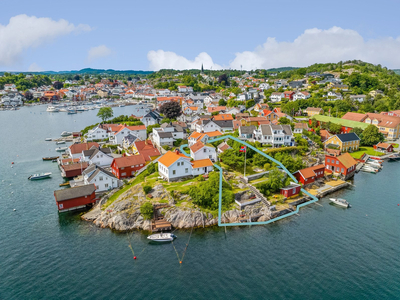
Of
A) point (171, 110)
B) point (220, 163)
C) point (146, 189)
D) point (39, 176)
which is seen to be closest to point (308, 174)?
point (220, 163)

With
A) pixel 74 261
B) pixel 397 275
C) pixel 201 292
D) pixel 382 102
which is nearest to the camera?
pixel 201 292

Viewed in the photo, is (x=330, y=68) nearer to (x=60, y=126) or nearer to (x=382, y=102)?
(x=382, y=102)

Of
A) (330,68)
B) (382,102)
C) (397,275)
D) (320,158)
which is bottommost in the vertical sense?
(397,275)

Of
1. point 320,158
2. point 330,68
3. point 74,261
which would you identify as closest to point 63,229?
point 74,261

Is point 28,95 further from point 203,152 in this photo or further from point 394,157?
point 394,157

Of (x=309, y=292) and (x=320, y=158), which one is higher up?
(x=320, y=158)

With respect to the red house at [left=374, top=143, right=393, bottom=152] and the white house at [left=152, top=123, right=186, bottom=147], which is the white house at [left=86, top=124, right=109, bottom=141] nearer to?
the white house at [left=152, top=123, right=186, bottom=147]

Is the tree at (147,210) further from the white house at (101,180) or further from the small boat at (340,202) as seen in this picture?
the small boat at (340,202)
